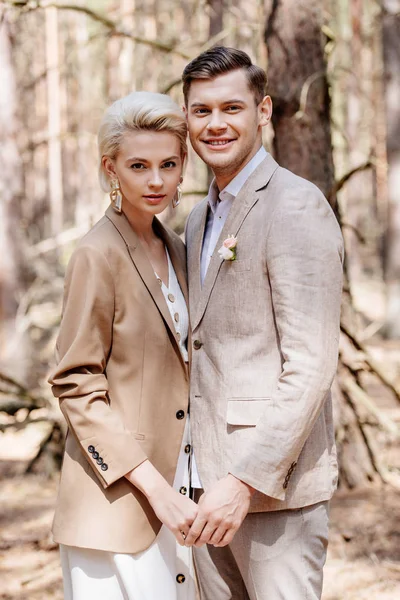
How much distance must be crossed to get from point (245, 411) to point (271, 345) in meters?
0.21

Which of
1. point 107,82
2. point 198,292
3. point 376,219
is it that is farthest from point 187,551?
point 376,219

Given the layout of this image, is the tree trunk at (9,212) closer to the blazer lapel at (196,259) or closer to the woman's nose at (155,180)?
the blazer lapel at (196,259)

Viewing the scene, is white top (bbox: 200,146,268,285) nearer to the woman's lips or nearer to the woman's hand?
the woman's lips

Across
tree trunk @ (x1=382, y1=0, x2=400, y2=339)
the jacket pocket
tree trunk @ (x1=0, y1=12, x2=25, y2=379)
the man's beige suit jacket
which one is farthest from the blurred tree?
tree trunk @ (x1=382, y1=0, x2=400, y2=339)

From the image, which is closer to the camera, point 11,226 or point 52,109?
point 11,226

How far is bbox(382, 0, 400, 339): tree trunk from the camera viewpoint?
11.2 meters

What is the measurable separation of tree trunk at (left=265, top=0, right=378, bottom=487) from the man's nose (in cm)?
191

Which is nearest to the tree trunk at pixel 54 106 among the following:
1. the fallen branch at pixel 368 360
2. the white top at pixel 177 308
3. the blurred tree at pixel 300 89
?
the fallen branch at pixel 368 360

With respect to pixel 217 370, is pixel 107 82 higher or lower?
higher

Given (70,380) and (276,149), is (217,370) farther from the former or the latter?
(276,149)

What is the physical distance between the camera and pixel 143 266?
2.34 m

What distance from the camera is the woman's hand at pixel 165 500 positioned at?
7.04ft

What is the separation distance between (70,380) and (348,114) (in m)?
17.4

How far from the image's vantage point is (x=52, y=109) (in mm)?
21016
